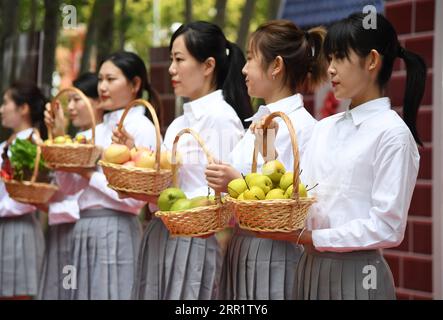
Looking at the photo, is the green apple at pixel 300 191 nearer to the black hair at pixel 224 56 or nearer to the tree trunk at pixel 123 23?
the black hair at pixel 224 56

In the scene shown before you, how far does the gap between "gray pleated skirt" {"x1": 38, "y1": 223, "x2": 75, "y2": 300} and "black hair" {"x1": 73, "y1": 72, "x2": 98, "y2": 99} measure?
0.67 m

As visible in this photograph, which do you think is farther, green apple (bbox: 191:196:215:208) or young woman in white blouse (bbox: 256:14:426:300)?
green apple (bbox: 191:196:215:208)

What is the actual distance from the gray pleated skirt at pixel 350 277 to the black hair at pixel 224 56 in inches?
38.4

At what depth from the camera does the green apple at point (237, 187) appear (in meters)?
2.96

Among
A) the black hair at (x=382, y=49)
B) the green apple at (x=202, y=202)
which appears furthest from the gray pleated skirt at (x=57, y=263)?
the black hair at (x=382, y=49)

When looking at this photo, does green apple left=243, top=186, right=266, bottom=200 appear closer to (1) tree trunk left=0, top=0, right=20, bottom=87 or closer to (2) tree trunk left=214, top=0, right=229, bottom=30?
(2) tree trunk left=214, top=0, right=229, bottom=30

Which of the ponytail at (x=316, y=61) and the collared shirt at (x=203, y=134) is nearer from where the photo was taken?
the ponytail at (x=316, y=61)

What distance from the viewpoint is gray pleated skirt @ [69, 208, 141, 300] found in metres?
4.41

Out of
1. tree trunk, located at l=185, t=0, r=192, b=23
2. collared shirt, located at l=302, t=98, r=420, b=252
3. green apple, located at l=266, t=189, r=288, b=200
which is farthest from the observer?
tree trunk, located at l=185, t=0, r=192, b=23

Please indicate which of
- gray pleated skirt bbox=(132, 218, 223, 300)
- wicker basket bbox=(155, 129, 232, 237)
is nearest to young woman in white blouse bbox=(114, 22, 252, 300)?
gray pleated skirt bbox=(132, 218, 223, 300)

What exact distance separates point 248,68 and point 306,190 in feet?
2.20

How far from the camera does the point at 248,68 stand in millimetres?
3414

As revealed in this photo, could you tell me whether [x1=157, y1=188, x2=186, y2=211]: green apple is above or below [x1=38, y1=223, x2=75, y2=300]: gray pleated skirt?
above
